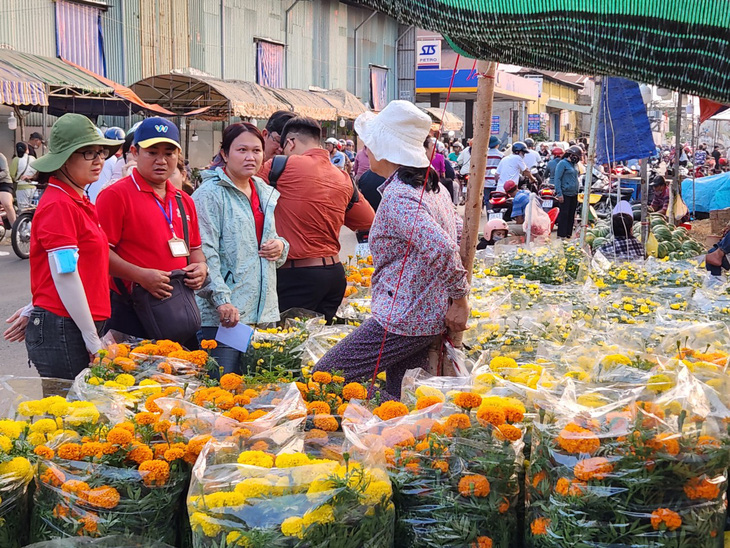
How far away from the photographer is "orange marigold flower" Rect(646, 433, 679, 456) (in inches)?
81.1

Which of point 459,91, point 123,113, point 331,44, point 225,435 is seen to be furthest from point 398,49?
point 225,435

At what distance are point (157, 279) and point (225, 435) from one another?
1.68 metres

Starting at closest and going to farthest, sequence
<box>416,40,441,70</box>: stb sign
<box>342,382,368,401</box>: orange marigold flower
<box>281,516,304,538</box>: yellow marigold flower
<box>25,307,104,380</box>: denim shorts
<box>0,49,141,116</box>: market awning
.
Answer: <box>281,516,304,538</box>: yellow marigold flower
<box>342,382,368,401</box>: orange marigold flower
<box>25,307,104,380</box>: denim shorts
<box>0,49,141,116</box>: market awning
<box>416,40,441,70</box>: stb sign

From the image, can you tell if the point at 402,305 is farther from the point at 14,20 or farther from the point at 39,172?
the point at 14,20

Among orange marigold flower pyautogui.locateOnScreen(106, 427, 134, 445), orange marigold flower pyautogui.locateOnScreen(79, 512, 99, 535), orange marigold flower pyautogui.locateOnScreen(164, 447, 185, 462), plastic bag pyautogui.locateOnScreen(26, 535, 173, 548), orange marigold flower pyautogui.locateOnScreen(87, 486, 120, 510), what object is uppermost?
orange marigold flower pyautogui.locateOnScreen(106, 427, 134, 445)

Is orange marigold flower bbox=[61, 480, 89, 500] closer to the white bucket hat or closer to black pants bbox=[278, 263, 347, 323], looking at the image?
the white bucket hat

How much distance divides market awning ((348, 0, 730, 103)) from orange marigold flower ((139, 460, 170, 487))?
1266 millimetres

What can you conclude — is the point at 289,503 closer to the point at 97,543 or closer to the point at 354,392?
the point at 97,543

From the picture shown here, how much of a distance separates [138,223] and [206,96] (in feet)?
62.8

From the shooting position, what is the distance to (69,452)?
224 centimetres

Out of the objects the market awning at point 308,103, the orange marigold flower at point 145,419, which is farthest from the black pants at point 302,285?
the market awning at point 308,103

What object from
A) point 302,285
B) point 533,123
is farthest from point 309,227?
point 533,123

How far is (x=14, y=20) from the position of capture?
60.8 feet

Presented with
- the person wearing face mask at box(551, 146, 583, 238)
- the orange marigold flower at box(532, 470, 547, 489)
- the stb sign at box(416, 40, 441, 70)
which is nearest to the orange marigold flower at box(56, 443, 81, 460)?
the orange marigold flower at box(532, 470, 547, 489)
